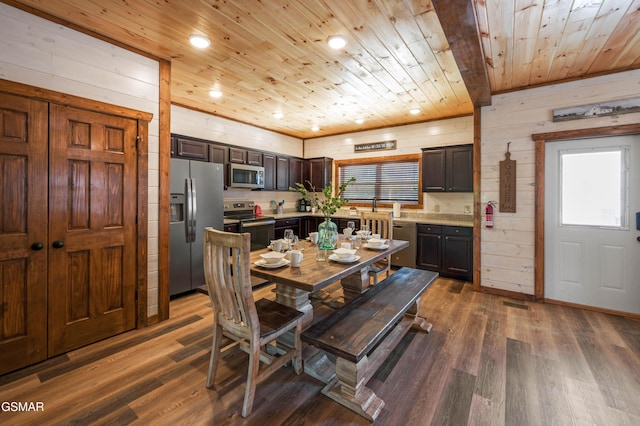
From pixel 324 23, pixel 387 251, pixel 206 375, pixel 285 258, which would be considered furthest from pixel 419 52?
pixel 206 375

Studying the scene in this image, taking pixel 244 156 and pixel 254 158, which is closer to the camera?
pixel 244 156

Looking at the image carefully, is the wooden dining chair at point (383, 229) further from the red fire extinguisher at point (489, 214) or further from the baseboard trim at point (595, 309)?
the baseboard trim at point (595, 309)

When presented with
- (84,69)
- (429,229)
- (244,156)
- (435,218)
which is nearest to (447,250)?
(429,229)

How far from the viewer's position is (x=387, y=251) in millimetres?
2727

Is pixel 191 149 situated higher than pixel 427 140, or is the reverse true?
pixel 427 140

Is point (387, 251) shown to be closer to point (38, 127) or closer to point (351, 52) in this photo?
point (351, 52)

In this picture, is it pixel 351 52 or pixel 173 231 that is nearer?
pixel 351 52

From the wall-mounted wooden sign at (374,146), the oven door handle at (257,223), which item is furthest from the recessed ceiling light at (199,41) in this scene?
the wall-mounted wooden sign at (374,146)

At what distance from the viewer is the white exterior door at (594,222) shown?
3.19m

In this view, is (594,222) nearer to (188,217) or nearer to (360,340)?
(360,340)

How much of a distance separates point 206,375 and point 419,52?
11.1 ft

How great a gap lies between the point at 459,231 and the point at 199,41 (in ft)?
13.8

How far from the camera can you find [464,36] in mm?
2143

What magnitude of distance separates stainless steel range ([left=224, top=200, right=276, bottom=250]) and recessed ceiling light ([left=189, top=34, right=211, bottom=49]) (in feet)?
8.17
